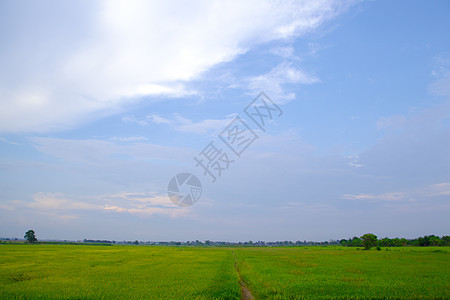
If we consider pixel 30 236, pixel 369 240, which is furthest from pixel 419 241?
pixel 30 236

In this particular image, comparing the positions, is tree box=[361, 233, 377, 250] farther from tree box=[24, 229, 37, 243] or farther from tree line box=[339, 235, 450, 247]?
tree box=[24, 229, 37, 243]

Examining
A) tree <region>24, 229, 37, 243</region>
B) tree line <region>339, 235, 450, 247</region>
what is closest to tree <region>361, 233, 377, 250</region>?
tree line <region>339, 235, 450, 247</region>

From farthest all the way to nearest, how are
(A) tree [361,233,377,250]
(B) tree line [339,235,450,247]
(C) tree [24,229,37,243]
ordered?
1. (C) tree [24,229,37,243]
2. (B) tree line [339,235,450,247]
3. (A) tree [361,233,377,250]

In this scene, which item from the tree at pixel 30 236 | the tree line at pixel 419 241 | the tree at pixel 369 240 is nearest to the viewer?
the tree at pixel 369 240

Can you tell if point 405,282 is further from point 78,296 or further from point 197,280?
point 78,296

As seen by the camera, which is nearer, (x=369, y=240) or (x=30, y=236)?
(x=369, y=240)

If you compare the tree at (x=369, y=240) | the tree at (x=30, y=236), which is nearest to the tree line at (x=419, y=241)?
the tree at (x=369, y=240)

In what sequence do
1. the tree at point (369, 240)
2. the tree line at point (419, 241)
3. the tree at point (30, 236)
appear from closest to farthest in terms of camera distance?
1. the tree at point (369, 240)
2. the tree line at point (419, 241)
3. the tree at point (30, 236)

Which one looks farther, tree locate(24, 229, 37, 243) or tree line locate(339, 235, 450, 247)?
tree locate(24, 229, 37, 243)

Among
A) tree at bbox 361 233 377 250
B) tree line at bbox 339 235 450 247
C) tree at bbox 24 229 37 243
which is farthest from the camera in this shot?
tree at bbox 24 229 37 243

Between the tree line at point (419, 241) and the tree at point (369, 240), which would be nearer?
the tree at point (369, 240)

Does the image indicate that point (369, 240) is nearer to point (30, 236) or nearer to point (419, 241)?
point (419, 241)

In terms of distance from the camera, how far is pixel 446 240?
3812 inches

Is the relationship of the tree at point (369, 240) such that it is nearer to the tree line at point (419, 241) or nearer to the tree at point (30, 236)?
the tree line at point (419, 241)
